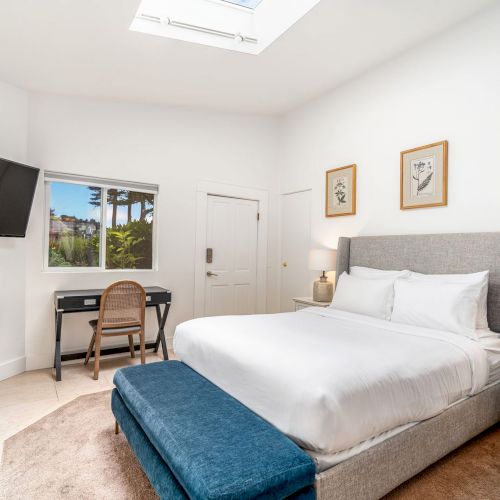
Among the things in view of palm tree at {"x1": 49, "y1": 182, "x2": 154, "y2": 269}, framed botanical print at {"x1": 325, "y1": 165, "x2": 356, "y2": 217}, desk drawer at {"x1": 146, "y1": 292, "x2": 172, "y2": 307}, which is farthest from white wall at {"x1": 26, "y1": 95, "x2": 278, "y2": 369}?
framed botanical print at {"x1": 325, "y1": 165, "x2": 356, "y2": 217}

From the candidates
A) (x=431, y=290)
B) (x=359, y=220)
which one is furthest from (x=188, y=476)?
(x=359, y=220)

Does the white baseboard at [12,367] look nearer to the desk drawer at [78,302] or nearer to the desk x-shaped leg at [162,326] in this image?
the desk drawer at [78,302]

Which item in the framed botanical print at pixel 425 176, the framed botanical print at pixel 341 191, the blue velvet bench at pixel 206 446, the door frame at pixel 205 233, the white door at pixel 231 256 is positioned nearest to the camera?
the blue velvet bench at pixel 206 446

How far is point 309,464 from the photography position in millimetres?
1332

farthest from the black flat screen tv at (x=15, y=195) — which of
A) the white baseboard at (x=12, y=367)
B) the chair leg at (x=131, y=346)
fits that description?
the chair leg at (x=131, y=346)

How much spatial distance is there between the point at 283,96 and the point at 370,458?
148 inches

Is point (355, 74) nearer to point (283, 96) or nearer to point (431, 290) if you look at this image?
point (283, 96)

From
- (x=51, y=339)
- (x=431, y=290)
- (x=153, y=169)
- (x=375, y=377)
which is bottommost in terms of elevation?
(x=51, y=339)

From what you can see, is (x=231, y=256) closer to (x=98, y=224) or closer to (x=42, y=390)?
(x=98, y=224)

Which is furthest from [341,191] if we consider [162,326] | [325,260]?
[162,326]

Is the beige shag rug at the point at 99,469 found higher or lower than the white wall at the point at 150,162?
lower

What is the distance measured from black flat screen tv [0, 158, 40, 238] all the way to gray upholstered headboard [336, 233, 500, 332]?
9.84ft

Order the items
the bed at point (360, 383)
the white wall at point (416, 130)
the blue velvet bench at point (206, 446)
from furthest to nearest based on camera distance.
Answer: the white wall at point (416, 130) < the bed at point (360, 383) < the blue velvet bench at point (206, 446)

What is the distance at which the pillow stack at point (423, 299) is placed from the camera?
2.38 metres
